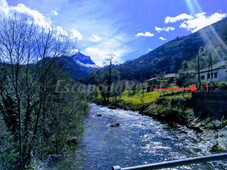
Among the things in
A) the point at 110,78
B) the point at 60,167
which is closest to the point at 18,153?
the point at 60,167

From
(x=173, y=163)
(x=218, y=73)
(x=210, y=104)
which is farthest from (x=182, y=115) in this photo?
(x=173, y=163)

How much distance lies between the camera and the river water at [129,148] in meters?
17.0

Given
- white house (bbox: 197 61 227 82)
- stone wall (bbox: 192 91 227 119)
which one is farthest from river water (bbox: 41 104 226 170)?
white house (bbox: 197 61 227 82)

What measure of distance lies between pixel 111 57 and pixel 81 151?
58580 mm

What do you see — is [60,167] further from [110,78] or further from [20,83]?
[110,78]

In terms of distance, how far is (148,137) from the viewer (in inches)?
1041

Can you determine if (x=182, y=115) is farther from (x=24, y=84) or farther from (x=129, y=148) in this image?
(x=24, y=84)

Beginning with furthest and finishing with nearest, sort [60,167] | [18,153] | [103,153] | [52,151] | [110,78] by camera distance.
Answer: [110,78]
[103,153]
[52,151]
[60,167]
[18,153]

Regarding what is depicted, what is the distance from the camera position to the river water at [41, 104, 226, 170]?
17.0 metres

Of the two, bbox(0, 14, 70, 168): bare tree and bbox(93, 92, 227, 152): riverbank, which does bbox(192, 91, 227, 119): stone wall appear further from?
bbox(0, 14, 70, 168): bare tree

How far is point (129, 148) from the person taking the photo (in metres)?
21.4

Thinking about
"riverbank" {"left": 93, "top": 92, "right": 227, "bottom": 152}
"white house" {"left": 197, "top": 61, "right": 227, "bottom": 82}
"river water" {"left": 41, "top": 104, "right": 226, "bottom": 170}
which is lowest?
"river water" {"left": 41, "top": 104, "right": 226, "bottom": 170}

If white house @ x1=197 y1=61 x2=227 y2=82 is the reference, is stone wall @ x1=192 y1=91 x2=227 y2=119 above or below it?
below

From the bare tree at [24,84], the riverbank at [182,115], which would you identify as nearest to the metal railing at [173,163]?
the bare tree at [24,84]
